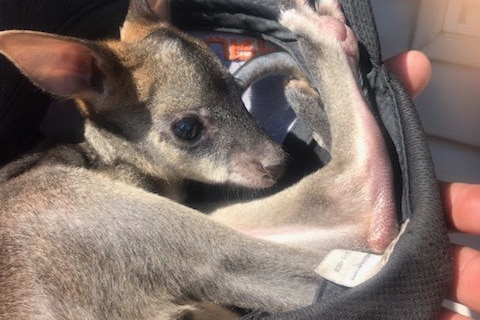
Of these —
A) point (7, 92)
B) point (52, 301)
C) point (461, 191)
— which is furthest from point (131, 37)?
point (461, 191)

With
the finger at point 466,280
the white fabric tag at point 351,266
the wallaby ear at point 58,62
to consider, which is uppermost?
the wallaby ear at point 58,62

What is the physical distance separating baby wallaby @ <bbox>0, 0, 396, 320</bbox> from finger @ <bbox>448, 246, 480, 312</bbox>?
0.24 meters

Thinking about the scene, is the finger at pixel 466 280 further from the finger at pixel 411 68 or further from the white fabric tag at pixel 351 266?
the finger at pixel 411 68

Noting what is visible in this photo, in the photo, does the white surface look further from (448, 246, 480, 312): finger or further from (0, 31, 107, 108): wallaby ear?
(0, 31, 107, 108): wallaby ear

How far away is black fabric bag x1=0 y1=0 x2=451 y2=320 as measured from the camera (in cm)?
172

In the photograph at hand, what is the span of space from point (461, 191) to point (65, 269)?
122 cm

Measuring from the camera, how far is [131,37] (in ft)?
8.34

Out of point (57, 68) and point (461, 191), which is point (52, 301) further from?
point (461, 191)

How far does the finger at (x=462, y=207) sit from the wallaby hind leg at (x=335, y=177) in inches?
9.4

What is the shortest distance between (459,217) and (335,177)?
15.6 inches

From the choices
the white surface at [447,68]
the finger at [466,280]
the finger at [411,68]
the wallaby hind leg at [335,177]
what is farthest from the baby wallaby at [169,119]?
the white surface at [447,68]

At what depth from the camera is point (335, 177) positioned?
2225mm

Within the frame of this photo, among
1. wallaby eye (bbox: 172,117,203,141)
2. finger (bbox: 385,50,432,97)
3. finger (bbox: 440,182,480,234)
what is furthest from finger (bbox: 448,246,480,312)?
wallaby eye (bbox: 172,117,203,141)

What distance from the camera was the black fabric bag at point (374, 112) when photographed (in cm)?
172
